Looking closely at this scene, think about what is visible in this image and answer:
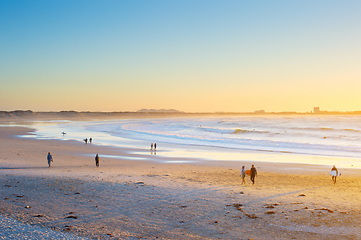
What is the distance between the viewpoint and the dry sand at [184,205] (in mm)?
8922

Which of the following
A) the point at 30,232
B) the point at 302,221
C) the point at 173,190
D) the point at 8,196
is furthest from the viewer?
the point at 173,190

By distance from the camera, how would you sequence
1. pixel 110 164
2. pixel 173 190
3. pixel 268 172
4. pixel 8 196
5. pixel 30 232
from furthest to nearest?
1. pixel 110 164
2. pixel 268 172
3. pixel 173 190
4. pixel 8 196
5. pixel 30 232

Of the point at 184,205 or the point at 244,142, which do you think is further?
the point at 244,142

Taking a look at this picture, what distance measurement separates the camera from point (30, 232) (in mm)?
8094

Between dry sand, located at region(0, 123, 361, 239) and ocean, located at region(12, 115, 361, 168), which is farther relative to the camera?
ocean, located at region(12, 115, 361, 168)

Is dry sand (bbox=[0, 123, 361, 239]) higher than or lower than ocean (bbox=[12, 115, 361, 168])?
higher

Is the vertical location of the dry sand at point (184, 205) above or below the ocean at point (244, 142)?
above

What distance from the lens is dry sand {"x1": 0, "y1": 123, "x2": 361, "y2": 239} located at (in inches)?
351

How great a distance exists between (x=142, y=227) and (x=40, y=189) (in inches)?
270

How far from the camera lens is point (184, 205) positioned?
37.6 ft

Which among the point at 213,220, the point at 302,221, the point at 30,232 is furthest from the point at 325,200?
the point at 30,232

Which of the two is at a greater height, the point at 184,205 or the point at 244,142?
the point at 184,205

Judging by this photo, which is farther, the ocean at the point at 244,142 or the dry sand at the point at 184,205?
the ocean at the point at 244,142

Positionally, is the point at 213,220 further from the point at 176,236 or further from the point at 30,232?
the point at 30,232
